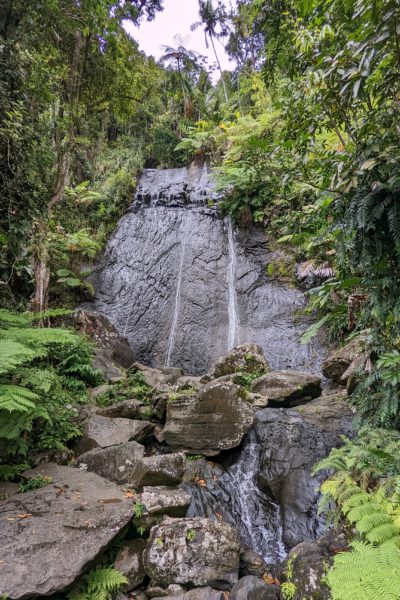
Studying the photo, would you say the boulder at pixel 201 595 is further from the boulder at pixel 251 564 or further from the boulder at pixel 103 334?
the boulder at pixel 103 334

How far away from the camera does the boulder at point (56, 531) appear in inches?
95.4

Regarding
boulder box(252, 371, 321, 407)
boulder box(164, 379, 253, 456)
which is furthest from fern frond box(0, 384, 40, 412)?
boulder box(252, 371, 321, 407)

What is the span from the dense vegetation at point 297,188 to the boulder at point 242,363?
188 centimetres

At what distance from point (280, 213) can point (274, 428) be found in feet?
26.8

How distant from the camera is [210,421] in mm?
4828

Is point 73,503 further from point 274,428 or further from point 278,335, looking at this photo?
point 278,335

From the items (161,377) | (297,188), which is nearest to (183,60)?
(297,188)

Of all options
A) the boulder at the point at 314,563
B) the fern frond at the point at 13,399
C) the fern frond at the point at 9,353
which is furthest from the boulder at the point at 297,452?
the fern frond at the point at 9,353

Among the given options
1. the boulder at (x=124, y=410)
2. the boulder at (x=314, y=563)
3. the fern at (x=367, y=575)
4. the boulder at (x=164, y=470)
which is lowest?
the boulder at (x=314, y=563)

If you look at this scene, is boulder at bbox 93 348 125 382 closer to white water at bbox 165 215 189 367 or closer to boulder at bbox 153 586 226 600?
white water at bbox 165 215 189 367

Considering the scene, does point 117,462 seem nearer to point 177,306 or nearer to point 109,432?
point 109,432

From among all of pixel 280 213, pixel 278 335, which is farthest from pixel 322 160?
pixel 280 213

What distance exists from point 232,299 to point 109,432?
606 cm

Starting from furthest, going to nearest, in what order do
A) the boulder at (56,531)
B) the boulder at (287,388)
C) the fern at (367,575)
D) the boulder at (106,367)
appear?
the boulder at (106,367)
the boulder at (287,388)
the boulder at (56,531)
the fern at (367,575)
